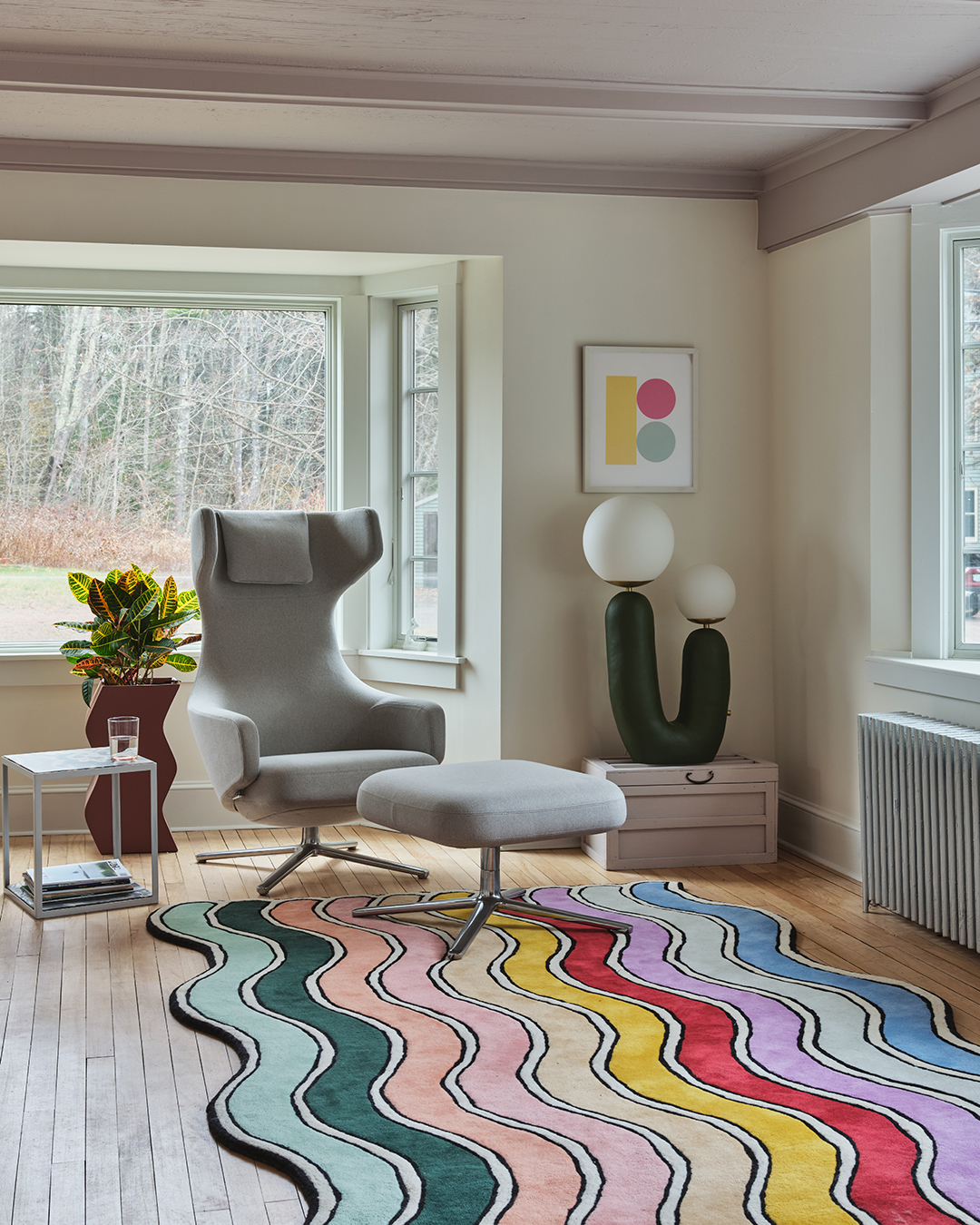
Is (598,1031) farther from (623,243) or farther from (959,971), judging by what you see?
(623,243)

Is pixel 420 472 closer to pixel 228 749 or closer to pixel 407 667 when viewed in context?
pixel 407 667

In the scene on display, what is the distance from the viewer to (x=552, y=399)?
450cm

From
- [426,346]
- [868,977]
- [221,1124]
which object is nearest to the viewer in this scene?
[221,1124]

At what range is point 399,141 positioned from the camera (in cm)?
416

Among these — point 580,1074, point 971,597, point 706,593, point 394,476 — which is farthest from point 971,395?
point 580,1074

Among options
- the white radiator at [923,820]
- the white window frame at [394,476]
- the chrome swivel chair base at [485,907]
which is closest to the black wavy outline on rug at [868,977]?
the white radiator at [923,820]

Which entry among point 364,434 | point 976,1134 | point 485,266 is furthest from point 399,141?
point 976,1134

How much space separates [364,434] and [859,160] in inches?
84.0

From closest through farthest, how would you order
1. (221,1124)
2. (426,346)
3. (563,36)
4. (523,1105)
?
(221,1124), (523,1105), (563,36), (426,346)

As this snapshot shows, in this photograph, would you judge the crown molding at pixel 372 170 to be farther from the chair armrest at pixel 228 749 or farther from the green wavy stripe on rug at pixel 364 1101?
the green wavy stripe on rug at pixel 364 1101

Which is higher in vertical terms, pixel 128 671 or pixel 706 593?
pixel 706 593

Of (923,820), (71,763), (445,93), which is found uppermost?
(445,93)

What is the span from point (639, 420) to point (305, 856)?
199cm

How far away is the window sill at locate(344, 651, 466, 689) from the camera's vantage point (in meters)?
4.73
